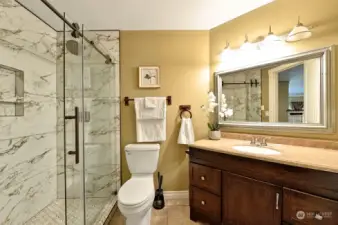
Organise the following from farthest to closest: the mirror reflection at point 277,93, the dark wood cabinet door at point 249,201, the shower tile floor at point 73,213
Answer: the shower tile floor at point 73,213, the mirror reflection at point 277,93, the dark wood cabinet door at point 249,201

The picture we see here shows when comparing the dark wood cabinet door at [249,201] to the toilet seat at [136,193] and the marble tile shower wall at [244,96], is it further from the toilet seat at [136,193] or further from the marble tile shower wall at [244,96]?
the marble tile shower wall at [244,96]

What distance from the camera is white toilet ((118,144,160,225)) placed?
1.69 metres

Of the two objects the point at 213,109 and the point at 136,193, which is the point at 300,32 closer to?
the point at 213,109

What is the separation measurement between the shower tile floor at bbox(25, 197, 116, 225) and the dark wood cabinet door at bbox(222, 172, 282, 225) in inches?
48.4

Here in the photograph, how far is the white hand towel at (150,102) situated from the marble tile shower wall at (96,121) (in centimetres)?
41

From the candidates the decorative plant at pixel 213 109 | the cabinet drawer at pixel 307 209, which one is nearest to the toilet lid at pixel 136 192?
the decorative plant at pixel 213 109

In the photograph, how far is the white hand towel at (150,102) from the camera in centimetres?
251

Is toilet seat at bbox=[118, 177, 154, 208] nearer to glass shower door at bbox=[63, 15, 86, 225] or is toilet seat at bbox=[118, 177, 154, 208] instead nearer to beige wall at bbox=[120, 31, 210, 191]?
glass shower door at bbox=[63, 15, 86, 225]

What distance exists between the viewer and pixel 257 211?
159cm

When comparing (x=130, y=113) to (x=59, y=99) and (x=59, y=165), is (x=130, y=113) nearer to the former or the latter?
(x=59, y=99)

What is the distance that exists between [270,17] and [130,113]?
6.27 feet

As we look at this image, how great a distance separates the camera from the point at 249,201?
5.39ft

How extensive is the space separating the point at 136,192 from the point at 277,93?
1661 millimetres

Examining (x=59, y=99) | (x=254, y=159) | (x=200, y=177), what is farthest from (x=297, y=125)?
(x=59, y=99)
